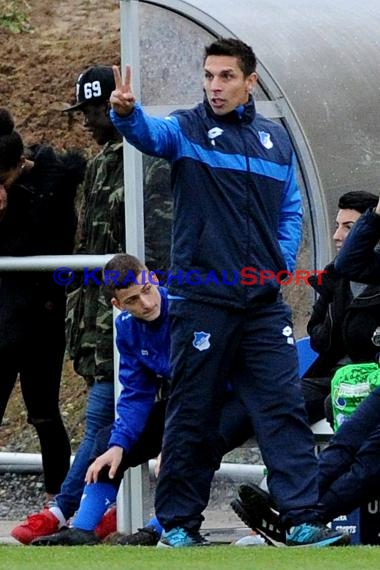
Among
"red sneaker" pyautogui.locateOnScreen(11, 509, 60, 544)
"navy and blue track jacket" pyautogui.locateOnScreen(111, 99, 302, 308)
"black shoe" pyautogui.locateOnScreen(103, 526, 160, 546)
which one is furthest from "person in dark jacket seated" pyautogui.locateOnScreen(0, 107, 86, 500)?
"navy and blue track jacket" pyautogui.locateOnScreen(111, 99, 302, 308)

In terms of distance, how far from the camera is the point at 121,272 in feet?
26.1

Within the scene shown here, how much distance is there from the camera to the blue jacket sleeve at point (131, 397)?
26.2 feet

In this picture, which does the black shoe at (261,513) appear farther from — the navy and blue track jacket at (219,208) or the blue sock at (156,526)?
the navy and blue track jacket at (219,208)

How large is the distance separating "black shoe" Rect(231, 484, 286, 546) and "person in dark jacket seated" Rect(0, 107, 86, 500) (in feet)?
5.62

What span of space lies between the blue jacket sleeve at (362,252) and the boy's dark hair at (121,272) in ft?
3.38

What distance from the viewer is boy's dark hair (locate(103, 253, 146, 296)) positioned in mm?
7934

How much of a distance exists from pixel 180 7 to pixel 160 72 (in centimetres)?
47

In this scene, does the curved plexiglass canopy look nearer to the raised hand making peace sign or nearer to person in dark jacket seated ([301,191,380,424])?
person in dark jacket seated ([301,191,380,424])

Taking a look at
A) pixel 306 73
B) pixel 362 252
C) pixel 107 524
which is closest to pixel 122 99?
pixel 362 252

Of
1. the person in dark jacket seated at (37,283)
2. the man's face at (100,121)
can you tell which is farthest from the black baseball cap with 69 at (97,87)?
the person in dark jacket seated at (37,283)

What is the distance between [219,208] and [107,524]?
2.34 metres

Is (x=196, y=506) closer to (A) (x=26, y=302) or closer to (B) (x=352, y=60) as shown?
(A) (x=26, y=302)

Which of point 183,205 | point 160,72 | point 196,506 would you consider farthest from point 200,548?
point 160,72

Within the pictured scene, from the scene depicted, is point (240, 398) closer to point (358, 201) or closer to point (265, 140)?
point (265, 140)
